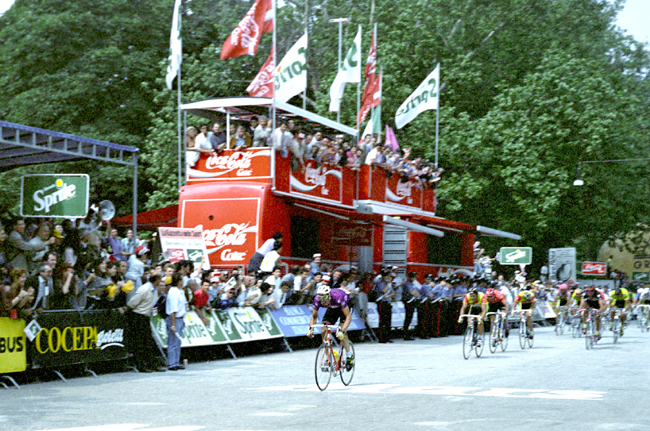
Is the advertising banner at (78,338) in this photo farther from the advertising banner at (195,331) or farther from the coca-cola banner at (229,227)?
the coca-cola banner at (229,227)

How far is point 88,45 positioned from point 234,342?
71.4 ft

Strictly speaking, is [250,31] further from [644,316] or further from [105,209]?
[644,316]

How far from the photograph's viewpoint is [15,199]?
3381 centimetres

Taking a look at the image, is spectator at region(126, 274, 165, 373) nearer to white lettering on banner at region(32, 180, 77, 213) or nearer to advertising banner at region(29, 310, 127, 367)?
advertising banner at region(29, 310, 127, 367)

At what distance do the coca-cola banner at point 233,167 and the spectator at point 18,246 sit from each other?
32.7 ft

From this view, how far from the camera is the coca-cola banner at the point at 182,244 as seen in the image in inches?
864

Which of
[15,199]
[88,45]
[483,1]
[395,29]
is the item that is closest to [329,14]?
[395,29]

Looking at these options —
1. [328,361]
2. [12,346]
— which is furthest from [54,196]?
[328,361]

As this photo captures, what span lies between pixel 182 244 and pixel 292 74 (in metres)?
6.40

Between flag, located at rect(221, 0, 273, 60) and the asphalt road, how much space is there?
7971 mm

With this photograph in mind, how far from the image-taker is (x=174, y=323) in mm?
17953

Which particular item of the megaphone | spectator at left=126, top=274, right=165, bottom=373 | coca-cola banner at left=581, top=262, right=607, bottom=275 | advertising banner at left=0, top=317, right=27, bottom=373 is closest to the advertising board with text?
coca-cola banner at left=581, top=262, right=607, bottom=275

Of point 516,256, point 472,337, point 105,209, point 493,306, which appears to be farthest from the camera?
point 516,256

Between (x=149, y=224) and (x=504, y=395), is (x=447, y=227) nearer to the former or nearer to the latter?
(x=149, y=224)
